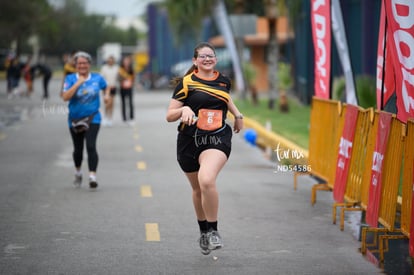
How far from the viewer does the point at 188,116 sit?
815 centimetres

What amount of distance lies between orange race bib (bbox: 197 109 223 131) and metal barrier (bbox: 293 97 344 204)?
3103 millimetres

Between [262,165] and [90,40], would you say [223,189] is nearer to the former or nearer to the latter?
[262,165]

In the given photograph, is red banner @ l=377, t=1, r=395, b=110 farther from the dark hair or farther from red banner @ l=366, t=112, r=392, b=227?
the dark hair

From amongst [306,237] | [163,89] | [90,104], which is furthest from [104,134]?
[163,89]

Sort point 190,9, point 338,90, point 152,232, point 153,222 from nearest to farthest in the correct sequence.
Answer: point 152,232 < point 153,222 < point 338,90 < point 190,9

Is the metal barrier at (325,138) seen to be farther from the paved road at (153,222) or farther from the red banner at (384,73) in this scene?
the red banner at (384,73)

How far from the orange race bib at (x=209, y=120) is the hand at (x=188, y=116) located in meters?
0.21

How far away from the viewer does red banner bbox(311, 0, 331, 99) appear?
12859mm

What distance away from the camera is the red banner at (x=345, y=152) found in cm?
1064

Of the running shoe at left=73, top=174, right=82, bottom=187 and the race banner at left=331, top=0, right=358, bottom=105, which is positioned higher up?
the race banner at left=331, top=0, right=358, bottom=105

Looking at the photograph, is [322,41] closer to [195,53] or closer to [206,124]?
[195,53]

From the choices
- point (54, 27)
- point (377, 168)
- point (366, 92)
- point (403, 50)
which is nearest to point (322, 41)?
point (377, 168)

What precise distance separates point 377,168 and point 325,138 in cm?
295

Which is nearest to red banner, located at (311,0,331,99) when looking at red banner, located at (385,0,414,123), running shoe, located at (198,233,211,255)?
red banner, located at (385,0,414,123)
